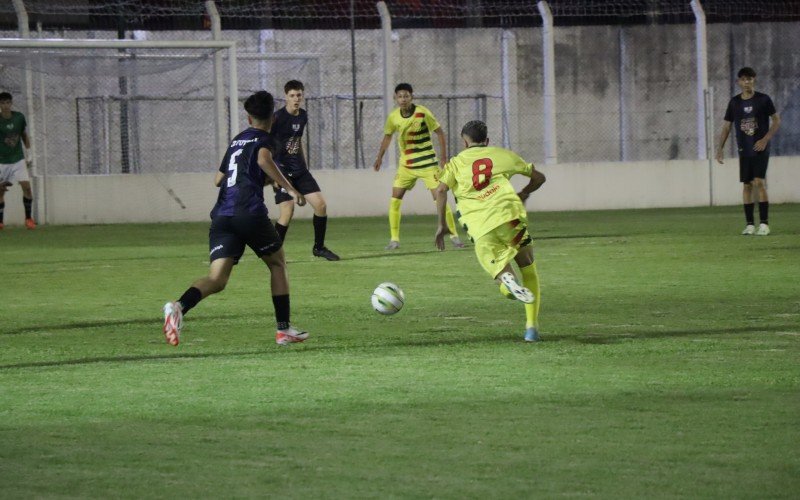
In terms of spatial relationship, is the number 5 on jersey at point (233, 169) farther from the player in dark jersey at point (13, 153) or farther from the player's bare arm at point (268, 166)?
the player in dark jersey at point (13, 153)

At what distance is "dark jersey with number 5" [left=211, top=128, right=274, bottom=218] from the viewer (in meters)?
8.87

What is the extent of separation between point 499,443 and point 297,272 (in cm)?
844

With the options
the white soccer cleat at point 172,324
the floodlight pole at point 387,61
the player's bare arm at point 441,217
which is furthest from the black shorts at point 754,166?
the white soccer cleat at point 172,324

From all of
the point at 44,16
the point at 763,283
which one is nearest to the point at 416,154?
the point at 763,283

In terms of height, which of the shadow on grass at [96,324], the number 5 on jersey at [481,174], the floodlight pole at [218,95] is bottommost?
the shadow on grass at [96,324]

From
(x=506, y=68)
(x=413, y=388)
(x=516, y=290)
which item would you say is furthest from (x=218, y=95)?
(x=413, y=388)

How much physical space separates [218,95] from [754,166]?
9306mm

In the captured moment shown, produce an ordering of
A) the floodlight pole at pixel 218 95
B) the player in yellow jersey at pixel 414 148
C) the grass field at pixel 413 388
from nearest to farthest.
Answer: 1. the grass field at pixel 413 388
2. the player in yellow jersey at pixel 414 148
3. the floodlight pole at pixel 218 95

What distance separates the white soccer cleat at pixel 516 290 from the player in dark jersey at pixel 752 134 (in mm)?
9302

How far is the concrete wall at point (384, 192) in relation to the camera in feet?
75.5

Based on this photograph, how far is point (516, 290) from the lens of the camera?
28.2 ft

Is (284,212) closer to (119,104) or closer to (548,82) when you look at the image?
(119,104)

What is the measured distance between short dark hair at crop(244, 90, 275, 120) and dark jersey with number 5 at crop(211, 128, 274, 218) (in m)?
0.10

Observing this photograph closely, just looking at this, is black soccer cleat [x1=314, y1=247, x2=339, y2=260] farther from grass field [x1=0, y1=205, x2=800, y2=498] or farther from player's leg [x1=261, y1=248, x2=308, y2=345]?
player's leg [x1=261, y1=248, x2=308, y2=345]
